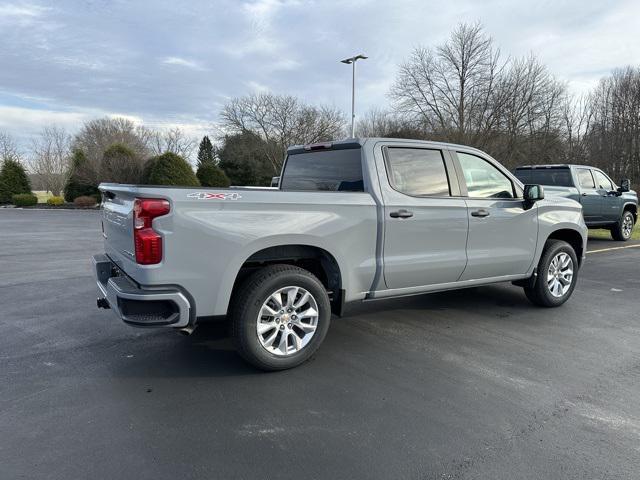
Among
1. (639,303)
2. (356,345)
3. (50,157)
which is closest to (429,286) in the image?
(356,345)

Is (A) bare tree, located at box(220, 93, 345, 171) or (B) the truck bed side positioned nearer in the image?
(B) the truck bed side

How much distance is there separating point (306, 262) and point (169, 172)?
2487cm

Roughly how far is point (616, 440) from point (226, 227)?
2889 millimetres

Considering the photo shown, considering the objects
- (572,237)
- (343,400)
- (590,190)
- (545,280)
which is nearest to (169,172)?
(590,190)

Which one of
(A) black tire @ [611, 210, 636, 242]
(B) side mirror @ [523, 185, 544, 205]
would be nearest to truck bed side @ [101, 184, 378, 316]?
(B) side mirror @ [523, 185, 544, 205]

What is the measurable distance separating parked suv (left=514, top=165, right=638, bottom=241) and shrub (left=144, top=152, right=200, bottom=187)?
2014 cm

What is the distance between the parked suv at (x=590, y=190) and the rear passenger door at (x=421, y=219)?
7.25m

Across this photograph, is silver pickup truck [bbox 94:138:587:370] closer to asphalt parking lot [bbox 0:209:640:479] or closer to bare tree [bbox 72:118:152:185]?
asphalt parking lot [bbox 0:209:640:479]

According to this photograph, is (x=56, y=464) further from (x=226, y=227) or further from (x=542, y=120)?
(x=542, y=120)

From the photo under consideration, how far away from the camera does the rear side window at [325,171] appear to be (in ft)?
14.2

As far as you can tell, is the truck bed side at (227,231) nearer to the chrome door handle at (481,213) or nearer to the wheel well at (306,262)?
the wheel well at (306,262)

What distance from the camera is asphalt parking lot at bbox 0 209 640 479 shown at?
2.56 m

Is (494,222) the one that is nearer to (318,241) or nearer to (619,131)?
(318,241)

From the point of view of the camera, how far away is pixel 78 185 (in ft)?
108
